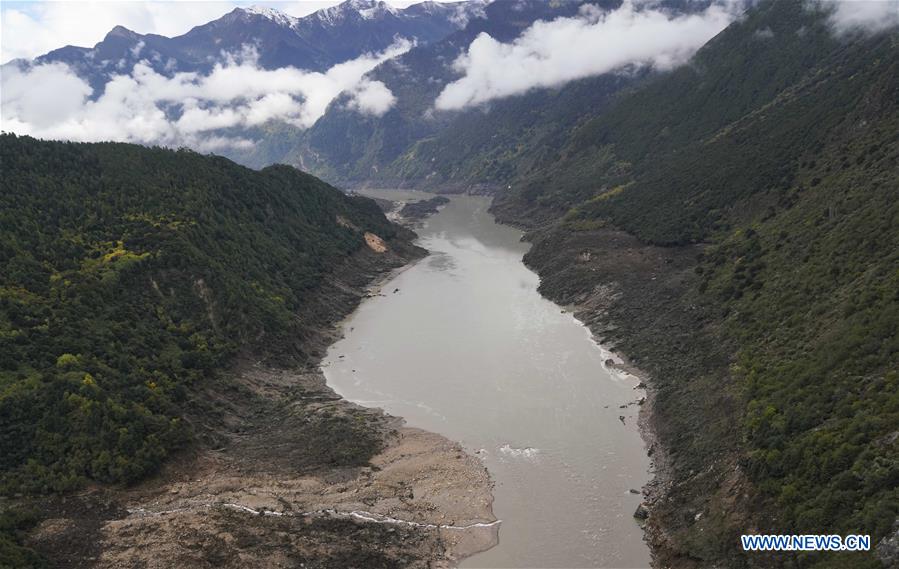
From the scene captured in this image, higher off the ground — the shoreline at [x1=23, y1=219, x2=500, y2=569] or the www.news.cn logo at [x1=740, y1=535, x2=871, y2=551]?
the shoreline at [x1=23, y1=219, x2=500, y2=569]

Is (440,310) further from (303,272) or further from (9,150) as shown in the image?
(9,150)

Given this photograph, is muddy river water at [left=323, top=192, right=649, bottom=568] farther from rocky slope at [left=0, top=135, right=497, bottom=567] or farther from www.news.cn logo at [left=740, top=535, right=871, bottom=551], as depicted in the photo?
www.news.cn logo at [left=740, top=535, right=871, bottom=551]

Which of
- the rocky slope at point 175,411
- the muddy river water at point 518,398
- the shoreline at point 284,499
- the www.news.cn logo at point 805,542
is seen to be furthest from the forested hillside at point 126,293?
the www.news.cn logo at point 805,542

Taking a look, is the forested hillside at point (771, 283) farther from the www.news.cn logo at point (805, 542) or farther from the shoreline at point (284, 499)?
the shoreline at point (284, 499)

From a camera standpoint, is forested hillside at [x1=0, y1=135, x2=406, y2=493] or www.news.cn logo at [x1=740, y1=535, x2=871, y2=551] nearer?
www.news.cn logo at [x1=740, y1=535, x2=871, y2=551]

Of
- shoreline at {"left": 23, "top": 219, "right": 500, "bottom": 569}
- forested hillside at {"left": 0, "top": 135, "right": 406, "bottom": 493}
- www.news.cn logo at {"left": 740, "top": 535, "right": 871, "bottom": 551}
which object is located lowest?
www.news.cn logo at {"left": 740, "top": 535, "right": 871, "bottom": 551}

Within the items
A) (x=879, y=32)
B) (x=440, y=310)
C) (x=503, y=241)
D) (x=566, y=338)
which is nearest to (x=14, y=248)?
(x=440, y=310)

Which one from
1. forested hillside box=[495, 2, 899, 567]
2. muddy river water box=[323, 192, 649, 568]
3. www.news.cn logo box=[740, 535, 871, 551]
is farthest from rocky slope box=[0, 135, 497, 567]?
forested hillside box=[495, 2, 899, 567]
